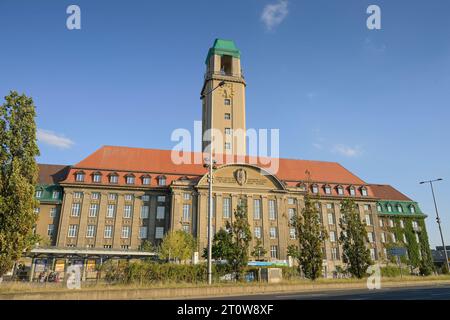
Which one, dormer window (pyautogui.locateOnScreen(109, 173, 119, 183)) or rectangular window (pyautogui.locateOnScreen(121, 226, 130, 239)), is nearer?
rectangular window (pyautogui.locateOnScreen(121, 226, 130, 239))

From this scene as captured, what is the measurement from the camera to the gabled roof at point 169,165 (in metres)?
54.7

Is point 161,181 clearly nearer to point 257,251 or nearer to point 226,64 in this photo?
point 257,251

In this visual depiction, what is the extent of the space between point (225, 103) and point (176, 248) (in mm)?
32132

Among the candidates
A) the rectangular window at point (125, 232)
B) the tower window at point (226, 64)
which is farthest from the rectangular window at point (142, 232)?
the tower window at point (226, 64)

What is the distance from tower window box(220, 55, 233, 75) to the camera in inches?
2586

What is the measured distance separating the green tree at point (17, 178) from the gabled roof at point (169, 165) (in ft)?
114

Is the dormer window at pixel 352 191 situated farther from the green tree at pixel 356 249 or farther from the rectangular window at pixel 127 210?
the rectangular window at pixel 127 210

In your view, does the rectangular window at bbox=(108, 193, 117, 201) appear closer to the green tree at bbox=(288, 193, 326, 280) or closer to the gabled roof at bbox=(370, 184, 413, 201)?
the green tree at bbox=(288, 193, 326, 280)

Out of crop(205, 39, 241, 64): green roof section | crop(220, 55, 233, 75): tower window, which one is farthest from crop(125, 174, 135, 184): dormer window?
crop(205, 39, 241, 64): green roof section

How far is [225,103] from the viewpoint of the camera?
63344 mm

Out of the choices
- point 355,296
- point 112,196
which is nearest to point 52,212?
point 112,196

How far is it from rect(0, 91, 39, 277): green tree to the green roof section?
49.7m

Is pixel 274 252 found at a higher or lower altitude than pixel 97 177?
lower
